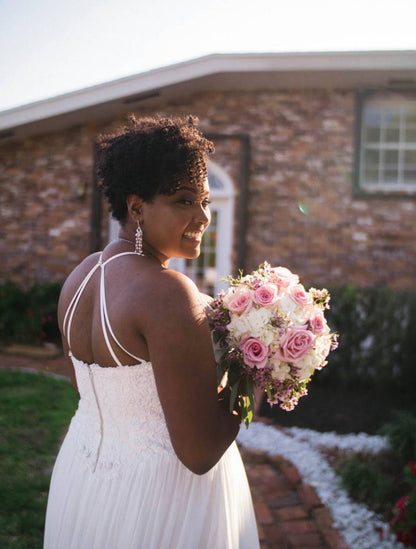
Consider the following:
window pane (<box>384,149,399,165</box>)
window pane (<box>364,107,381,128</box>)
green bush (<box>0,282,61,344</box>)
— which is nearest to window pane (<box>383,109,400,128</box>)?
window pane (<box>364,107,381,128</box>)

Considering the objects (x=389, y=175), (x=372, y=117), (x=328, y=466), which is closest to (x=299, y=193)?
(x=389, y=175)

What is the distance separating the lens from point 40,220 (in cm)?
1095

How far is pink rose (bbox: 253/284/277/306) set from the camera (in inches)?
74.8

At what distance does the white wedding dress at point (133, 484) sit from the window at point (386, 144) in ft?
29.8

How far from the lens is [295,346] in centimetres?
183

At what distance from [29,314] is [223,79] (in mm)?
5783

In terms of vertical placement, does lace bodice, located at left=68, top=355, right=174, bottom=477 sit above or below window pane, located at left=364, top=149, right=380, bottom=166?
below

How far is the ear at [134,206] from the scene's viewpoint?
1.79 metres

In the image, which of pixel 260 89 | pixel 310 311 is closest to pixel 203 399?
pixel 310 311

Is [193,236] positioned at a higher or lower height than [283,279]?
higher

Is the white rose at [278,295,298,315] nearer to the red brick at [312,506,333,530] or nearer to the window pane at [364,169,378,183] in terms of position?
the red brick at [312,506,333,530]

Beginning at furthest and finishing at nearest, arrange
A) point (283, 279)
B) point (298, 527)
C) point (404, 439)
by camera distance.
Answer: point (404, 439)
point (298, 527)
point (283, 279)

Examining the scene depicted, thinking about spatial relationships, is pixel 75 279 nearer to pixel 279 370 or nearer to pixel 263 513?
pixel 279 370

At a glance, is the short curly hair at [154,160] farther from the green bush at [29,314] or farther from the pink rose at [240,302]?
the green bush at [29,314]
